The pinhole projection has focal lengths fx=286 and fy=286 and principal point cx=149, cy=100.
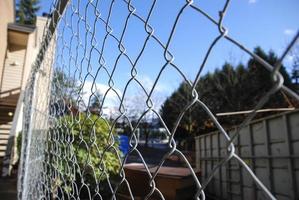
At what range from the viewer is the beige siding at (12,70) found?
647 inches

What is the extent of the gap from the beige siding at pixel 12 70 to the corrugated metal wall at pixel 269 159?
13.3 m

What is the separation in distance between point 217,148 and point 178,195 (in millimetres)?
2010

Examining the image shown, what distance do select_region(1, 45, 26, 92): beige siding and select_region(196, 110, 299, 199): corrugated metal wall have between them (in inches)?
525

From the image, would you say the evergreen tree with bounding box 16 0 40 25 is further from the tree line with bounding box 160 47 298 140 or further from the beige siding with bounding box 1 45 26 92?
the beige siding with bounding box 1 45 26 92

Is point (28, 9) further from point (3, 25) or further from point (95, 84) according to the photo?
point (95, 84)

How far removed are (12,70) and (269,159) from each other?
15466 mm

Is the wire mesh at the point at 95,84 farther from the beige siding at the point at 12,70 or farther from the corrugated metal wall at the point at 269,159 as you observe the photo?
the beige siding at the point at 12,70

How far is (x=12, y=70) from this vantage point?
16656 mm

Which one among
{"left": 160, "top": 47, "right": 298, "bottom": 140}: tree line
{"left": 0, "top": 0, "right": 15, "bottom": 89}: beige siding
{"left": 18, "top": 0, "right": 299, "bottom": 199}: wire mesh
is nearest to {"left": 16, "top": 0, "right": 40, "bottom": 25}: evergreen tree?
{"left": 160, "top": 47, "right": 298, "bottom": 140}: tree line

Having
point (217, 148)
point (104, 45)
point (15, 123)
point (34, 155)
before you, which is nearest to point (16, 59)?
point (15, 123)

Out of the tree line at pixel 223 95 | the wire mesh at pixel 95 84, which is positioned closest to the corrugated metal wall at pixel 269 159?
the wire mesh at pixel 95 84

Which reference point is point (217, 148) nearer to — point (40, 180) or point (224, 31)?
point (40, 180)

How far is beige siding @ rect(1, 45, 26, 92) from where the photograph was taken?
53.9ft

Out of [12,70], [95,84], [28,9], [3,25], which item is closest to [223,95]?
[12,70]
